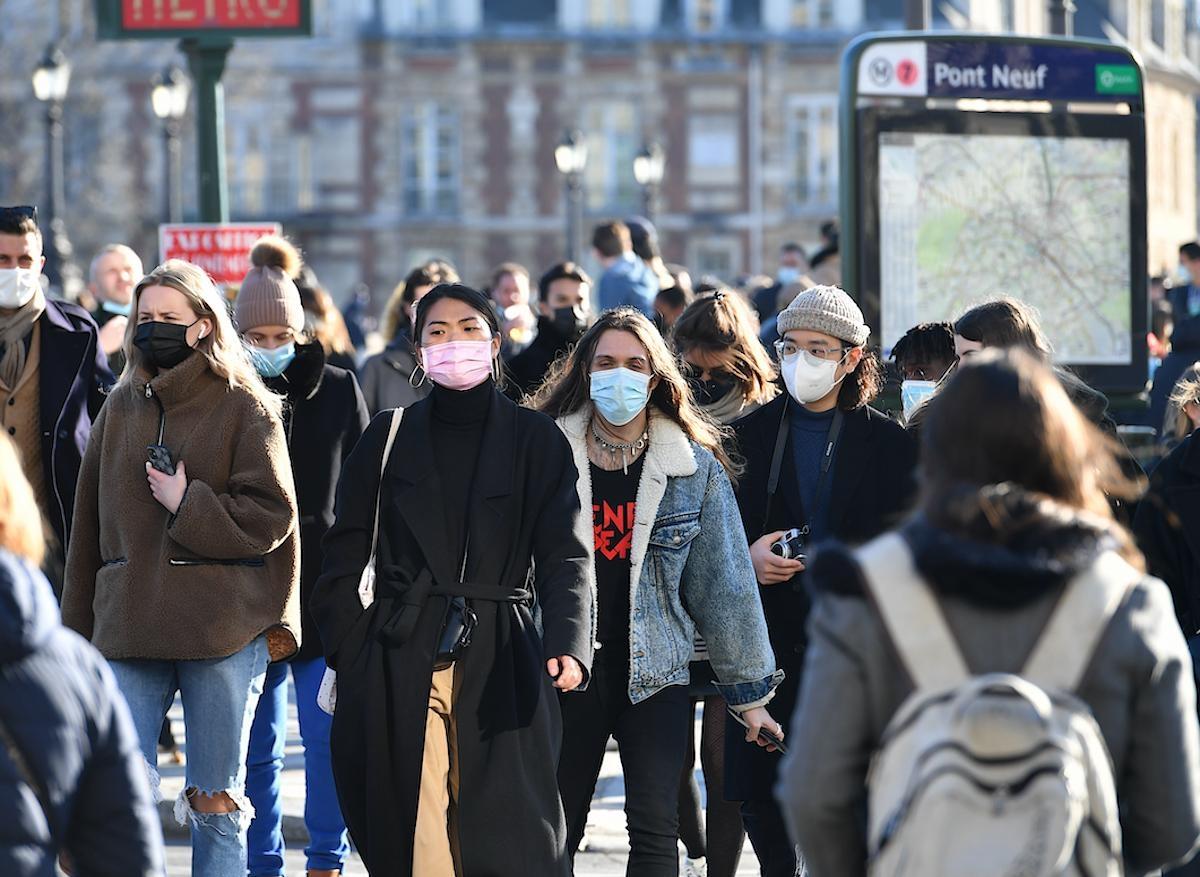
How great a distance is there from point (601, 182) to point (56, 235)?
33.6 meters

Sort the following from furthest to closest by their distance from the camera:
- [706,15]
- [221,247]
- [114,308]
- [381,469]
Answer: [706,15] < [221,247] < [114,308] < [381,469]

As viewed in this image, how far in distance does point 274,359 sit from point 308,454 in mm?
335

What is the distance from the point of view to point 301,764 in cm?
938

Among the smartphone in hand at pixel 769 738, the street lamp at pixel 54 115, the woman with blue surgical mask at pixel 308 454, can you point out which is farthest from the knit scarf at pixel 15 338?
the street lamp at pixel 54 115

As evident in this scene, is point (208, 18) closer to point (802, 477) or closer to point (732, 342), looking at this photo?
point (732, 342)

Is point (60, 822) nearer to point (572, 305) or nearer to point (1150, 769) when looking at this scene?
point (1150, 769)

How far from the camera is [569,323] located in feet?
30.3

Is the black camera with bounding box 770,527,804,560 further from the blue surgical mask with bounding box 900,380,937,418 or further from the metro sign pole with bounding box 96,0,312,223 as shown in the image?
the metro sign pole with bounding box 96,0,312,223

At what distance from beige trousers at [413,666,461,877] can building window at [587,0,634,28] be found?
5227 cm

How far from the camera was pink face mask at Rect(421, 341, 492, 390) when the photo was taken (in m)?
5.65

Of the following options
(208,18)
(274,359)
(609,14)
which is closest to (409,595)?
(274,359)

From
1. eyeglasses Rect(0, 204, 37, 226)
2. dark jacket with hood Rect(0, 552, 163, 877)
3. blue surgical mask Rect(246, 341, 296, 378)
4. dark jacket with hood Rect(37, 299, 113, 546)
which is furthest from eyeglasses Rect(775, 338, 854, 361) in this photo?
dark jacket with hood Rect(0, 552, 163, 877)

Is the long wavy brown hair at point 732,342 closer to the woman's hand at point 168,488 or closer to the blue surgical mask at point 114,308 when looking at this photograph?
the woman's hand at point 168,488

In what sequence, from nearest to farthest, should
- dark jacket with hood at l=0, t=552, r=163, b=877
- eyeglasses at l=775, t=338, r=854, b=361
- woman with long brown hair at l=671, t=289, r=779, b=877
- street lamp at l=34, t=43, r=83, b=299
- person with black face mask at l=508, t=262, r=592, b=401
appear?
dark jacket with hood at l=0, t=552, r=163, b=877 < eyeglasses at l=775, t=338, r=854, b=361 < woman with long brown hair at l=671, t=289, r=779, b=877 < person with black face mask at l=508, t=262, r=592, b=401 < street lamp at l=34, t=43, r=83, b=299
